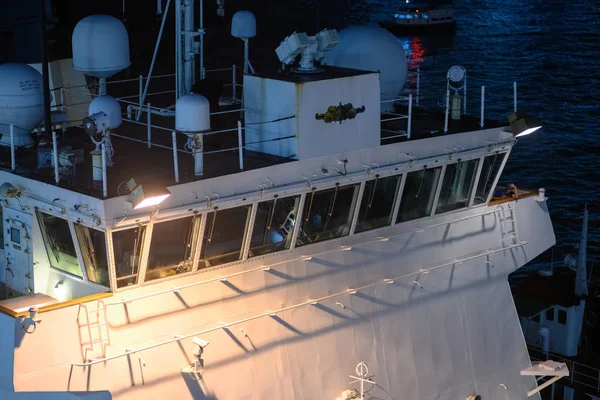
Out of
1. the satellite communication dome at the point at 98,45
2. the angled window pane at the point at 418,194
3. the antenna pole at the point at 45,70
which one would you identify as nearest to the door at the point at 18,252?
the antenna pole at the point at 45,70

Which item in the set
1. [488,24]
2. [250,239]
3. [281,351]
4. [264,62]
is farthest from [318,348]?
[488,24]

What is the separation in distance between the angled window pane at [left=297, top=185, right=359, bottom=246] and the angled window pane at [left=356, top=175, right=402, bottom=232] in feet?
1.10

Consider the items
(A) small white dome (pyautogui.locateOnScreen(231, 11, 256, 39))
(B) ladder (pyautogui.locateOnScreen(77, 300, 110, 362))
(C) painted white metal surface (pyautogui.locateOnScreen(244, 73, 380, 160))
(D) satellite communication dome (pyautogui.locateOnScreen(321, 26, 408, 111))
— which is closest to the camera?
(B) ladder (pyautogui.locateOnScreen(77, 300, 110, 362))

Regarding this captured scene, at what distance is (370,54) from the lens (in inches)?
950

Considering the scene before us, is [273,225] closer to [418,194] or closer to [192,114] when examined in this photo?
[192,114]

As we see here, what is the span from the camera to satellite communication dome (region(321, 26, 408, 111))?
24.1 metres

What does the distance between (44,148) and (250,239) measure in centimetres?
420

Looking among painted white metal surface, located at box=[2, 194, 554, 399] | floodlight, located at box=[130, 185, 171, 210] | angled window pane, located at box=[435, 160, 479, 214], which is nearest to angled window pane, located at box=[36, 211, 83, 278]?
painted white metal surface, located at box=[2, 194, 554, 399]

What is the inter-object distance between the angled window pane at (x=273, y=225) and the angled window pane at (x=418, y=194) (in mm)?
2974

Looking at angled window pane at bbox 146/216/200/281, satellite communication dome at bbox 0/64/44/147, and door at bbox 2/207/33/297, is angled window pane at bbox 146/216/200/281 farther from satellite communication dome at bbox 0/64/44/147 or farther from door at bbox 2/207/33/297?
satellite communication dome at bbox 0/64/44/147

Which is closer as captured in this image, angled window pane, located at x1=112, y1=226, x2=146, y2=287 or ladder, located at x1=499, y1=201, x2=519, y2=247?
angled window pane, located at x1=112, y1=226, x2=146, y2=287

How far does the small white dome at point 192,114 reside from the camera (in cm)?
1897

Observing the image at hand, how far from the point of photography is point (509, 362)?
25609mm

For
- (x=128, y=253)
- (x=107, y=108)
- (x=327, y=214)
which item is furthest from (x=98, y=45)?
(x=327, y=214)
